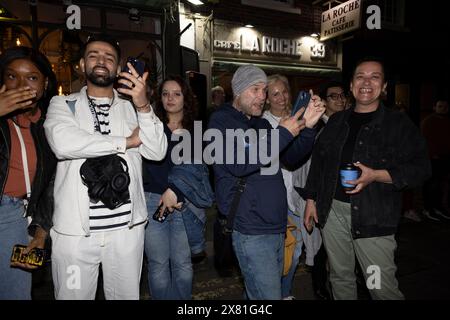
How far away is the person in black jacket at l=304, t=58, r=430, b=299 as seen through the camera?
2.54m

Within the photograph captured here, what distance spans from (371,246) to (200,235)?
1546 mm

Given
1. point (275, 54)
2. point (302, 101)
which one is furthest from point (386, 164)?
point (275, 54)

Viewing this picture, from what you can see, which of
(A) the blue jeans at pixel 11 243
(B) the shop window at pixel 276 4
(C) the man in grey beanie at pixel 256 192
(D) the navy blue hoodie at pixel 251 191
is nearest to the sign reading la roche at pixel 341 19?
(B) the shop window at pixel 276 4

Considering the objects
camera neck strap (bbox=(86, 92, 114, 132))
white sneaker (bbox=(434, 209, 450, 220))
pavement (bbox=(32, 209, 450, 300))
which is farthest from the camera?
white sneaker (bbox=(434, 209, 450, 220))

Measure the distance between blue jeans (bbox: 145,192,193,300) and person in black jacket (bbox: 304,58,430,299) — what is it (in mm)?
1335

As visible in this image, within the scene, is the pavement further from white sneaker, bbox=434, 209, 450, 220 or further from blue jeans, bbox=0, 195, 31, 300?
white sneaker, bbox=434, 209, 450, 220

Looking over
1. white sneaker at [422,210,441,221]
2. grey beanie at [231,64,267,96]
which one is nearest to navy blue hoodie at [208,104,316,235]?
grey beanie at [231,64,267,96]

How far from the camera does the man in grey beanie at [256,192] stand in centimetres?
221

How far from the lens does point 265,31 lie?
9250 millimetres

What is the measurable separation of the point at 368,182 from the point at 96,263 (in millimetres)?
2174

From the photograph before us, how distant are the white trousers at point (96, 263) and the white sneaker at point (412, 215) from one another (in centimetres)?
633

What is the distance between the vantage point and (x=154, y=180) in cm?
296

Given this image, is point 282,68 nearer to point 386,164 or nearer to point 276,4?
point 276,4
